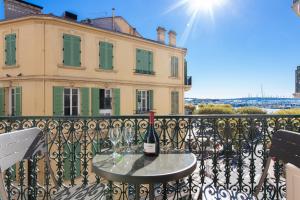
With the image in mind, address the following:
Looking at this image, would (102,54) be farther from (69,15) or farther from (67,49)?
(69,15)

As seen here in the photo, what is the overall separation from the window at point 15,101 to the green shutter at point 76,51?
10.7 feet

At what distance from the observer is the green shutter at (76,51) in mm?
13305

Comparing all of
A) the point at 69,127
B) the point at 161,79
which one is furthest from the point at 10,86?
the point at 69,127

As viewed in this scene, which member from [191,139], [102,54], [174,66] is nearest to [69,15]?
[102,54]

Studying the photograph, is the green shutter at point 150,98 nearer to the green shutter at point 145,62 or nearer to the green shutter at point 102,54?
the green shutter at point 145,62

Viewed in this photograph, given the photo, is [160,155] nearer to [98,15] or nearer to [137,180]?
[137,180]

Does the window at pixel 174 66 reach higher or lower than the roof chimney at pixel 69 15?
lower

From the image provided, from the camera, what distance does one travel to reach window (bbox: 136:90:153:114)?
1655cm

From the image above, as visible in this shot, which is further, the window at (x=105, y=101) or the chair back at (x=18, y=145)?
the window at (x=105, y=101)

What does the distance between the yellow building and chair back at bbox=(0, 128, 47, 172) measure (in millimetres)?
10583

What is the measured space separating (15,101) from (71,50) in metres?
4.09

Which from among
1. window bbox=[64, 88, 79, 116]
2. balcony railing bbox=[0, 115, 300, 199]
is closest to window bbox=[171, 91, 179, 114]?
window bbox=[64, 88, 79, 116]

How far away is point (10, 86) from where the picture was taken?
523 inches

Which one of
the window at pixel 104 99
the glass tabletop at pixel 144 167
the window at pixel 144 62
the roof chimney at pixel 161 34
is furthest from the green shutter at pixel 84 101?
the glass tabletop at pixel 144 167
